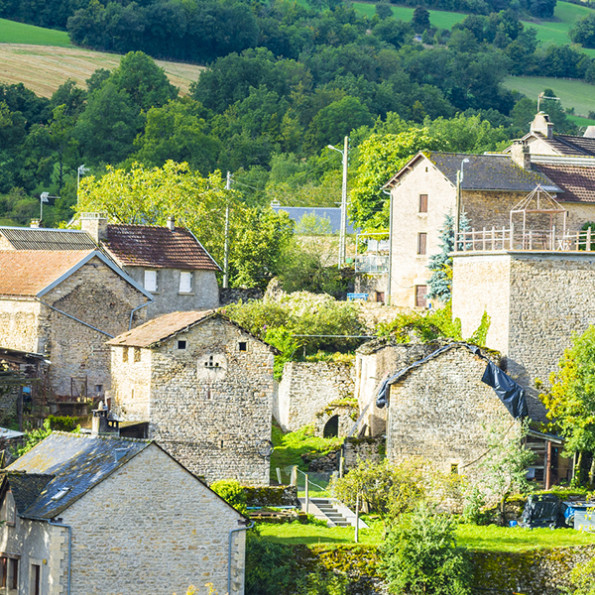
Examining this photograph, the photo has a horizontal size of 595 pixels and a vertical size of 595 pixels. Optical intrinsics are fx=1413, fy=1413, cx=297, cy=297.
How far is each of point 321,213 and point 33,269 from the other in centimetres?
3695

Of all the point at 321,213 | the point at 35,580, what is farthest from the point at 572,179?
the point at 35,580

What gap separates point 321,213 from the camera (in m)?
83.4

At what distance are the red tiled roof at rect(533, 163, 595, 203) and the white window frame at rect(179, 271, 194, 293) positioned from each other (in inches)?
575

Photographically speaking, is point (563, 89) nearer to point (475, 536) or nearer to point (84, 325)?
point (84, 325)

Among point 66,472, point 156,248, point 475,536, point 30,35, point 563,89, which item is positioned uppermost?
point 563,89

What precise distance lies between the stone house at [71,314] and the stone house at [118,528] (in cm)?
1291

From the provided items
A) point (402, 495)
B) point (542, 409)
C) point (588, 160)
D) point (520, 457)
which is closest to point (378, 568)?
point (402, 495)

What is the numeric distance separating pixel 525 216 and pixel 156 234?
15.5m

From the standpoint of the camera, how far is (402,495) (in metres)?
39.3

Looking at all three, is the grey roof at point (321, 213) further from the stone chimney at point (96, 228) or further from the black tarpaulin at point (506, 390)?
the black tarpaulin at point (506, 390)

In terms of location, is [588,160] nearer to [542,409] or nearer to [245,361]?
[542,409]

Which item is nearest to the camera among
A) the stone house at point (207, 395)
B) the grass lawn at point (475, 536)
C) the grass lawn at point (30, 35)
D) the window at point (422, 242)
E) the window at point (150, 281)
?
the grass lawn at point (475, 536)

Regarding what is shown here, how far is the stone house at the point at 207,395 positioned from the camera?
1569 inches

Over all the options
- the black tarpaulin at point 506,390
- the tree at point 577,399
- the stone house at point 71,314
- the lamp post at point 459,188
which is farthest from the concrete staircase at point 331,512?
the lamp post at point 459,188
